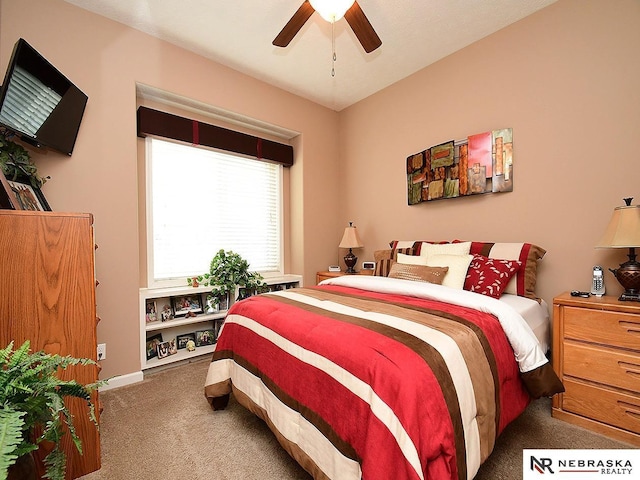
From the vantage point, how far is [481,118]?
270 centimetres

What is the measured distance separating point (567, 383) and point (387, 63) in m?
3.06

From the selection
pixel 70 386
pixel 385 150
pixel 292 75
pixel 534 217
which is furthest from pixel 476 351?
pixel 292 75

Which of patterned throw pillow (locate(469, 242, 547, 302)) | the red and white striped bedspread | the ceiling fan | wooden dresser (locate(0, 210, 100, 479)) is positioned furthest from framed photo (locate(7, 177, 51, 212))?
patterned throw pillow (locate(469, 242, 547, 302))

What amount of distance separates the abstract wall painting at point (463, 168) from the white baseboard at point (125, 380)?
3.03 meters

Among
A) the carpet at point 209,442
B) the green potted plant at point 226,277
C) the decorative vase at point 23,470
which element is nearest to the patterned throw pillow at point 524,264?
the carpet at point 209,442

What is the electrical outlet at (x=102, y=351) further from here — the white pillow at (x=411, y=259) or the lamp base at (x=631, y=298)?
the lamp base at (x=631, y=298)

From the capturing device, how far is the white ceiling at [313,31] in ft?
7.48

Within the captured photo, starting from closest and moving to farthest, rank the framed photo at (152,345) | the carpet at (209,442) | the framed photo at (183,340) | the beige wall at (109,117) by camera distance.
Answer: the carpet at (209,442) → the beige wall at (109,117) → the framed photo at (152,345) → the framed photo at (183,340)

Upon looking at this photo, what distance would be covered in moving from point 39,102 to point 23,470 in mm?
2119

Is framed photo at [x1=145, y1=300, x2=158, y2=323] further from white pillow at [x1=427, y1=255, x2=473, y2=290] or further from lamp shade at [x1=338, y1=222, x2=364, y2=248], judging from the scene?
white pillow at [x1=427, y1=255, x2=473, y2=290]

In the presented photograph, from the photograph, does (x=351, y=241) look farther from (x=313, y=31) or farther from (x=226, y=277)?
(x=313, y=31)

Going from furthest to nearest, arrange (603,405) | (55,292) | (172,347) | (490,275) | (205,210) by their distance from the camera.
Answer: (205,210) → (172,347) → (490,275) → (603,405) → (55,292)

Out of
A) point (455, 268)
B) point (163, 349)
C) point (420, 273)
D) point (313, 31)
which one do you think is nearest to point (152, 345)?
point (163, 349)

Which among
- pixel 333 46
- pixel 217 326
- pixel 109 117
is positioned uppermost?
pixel 333 46
